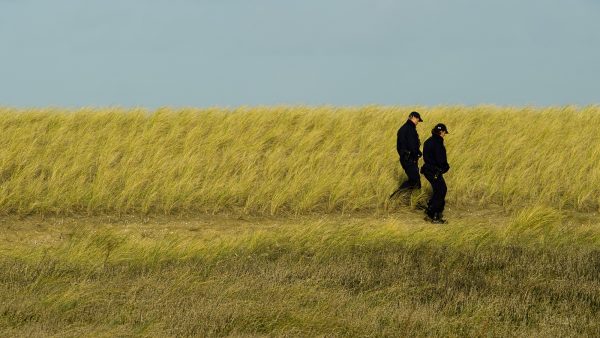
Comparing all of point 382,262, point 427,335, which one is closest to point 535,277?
point 382,262

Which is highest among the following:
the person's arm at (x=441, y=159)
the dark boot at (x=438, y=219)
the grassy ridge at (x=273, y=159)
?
the person's arm at (x=441, y=159)

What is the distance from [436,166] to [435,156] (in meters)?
0.19

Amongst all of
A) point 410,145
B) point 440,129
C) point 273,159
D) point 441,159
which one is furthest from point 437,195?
point 273,159

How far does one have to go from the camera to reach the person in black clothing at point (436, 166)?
52.5 feet

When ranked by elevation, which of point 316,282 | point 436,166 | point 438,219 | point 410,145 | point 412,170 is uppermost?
point 410,145

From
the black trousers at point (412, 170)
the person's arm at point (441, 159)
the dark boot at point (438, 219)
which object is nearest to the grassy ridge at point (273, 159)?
the black trousers at point (412, 170)

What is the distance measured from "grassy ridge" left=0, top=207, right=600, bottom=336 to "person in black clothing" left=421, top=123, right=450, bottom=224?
1.07 metres

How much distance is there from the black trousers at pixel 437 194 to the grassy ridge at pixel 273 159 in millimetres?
1334

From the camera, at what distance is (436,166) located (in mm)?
A: 16156

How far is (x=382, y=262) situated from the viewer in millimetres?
12391

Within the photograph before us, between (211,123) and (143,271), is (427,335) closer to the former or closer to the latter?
(143,271)

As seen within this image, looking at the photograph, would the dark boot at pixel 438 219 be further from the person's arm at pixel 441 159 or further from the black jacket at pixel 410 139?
the black jacket at pixel 410 139

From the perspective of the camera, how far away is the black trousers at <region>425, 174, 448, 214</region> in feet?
53.4

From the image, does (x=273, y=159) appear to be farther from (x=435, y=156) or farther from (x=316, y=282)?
(x=316, y=282)
